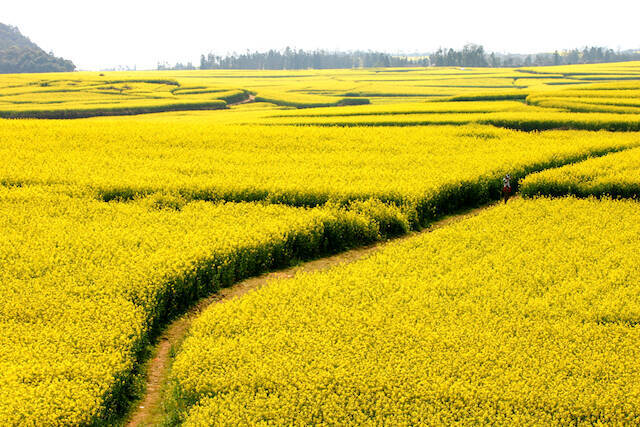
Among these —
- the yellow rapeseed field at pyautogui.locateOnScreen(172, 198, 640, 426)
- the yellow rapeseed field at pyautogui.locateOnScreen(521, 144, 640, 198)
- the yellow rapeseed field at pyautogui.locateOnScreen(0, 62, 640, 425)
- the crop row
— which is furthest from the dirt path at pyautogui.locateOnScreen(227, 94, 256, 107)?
the yellow rapeseed field at pyautogui.locateOnScreen(172, 198, 640, 426)

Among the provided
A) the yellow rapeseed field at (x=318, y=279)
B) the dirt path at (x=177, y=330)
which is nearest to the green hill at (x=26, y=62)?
the yellow rapeseed field at (x=318, y=279)

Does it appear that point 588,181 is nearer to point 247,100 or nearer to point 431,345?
point 431,345

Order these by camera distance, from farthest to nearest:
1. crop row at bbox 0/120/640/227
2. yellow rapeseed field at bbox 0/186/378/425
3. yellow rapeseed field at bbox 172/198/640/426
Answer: crop row at bbox 0/120/640/227, yellow rapeseed field at bbox 0/186/378/425, yellow rapeseed field at bbox 172/198/640/426

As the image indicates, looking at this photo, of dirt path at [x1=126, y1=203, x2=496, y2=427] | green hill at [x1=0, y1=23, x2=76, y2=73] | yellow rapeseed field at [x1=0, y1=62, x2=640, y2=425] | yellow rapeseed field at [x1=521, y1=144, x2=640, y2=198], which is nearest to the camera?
yellow rapeseed field at [x1=0, y1=62, x2=640, y2=425]

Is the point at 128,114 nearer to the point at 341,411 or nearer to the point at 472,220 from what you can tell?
the point at 472,220

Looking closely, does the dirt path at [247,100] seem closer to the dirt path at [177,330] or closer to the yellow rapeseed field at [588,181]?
the yellow rapeseed field at [588,181]

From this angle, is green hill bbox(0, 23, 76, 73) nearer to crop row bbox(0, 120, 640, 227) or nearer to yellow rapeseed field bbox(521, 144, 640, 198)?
crop row bbox(0, 120, 640, 227)

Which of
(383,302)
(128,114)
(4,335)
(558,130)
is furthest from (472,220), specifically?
(128,114)
